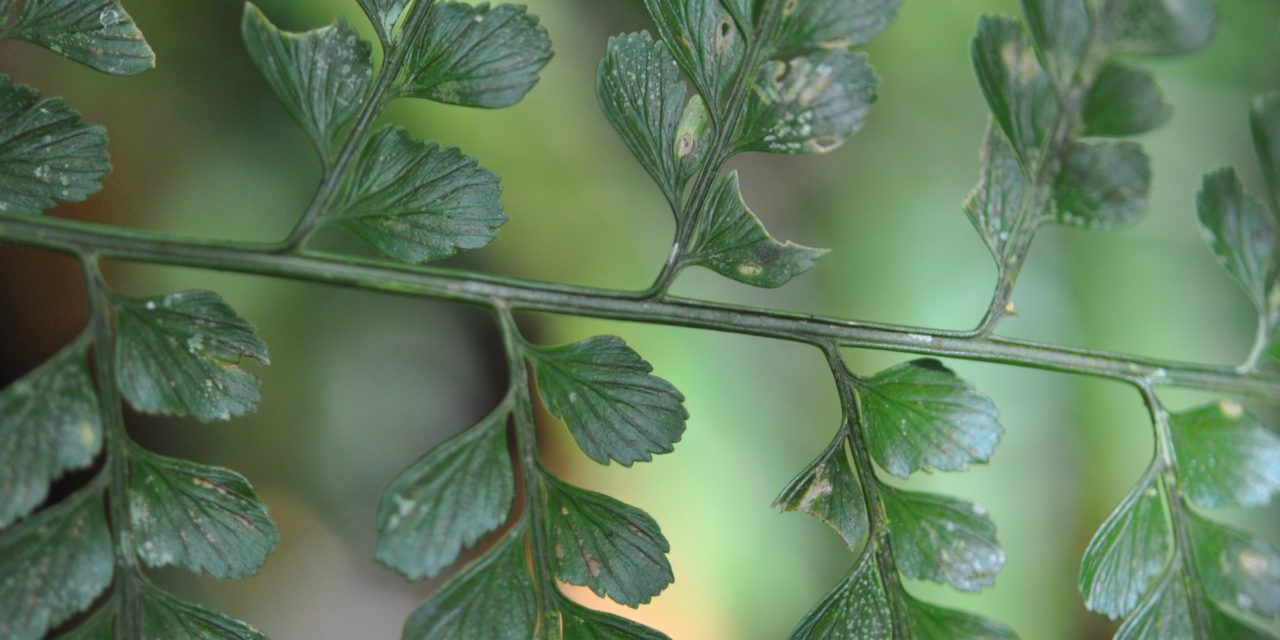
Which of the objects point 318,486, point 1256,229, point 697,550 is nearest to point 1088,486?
point 697,550

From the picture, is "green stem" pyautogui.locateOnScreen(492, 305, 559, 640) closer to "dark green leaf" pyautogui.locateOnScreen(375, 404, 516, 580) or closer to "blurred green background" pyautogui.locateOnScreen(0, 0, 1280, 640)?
"dark green leaf" pyautogui.locateOnScreen(375, 404, 516, 580)

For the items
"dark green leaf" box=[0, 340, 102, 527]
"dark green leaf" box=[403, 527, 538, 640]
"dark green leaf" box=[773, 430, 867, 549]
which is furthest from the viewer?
"dark green leaf" box=[773, 430, 867, 549]

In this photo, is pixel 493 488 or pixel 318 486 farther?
pixel 318 486

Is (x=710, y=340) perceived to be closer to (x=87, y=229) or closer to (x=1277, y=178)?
(x=1277, y=178)

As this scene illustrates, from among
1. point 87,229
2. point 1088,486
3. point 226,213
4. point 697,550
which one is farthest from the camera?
point 1088,486

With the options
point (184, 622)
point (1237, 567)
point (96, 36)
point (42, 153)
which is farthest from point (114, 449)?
point (1237, 567)

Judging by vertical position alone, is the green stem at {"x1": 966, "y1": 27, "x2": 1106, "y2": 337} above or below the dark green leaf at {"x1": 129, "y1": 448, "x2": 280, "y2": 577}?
above

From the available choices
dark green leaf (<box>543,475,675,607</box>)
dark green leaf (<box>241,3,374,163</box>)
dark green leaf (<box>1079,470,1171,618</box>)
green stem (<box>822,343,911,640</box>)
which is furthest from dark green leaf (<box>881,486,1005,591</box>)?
dark green leaf (<box>241,3,374,163</box>)

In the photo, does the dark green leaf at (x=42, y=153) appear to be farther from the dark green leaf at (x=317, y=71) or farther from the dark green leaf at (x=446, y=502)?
the dark green leaf at (x=446, y=502)
